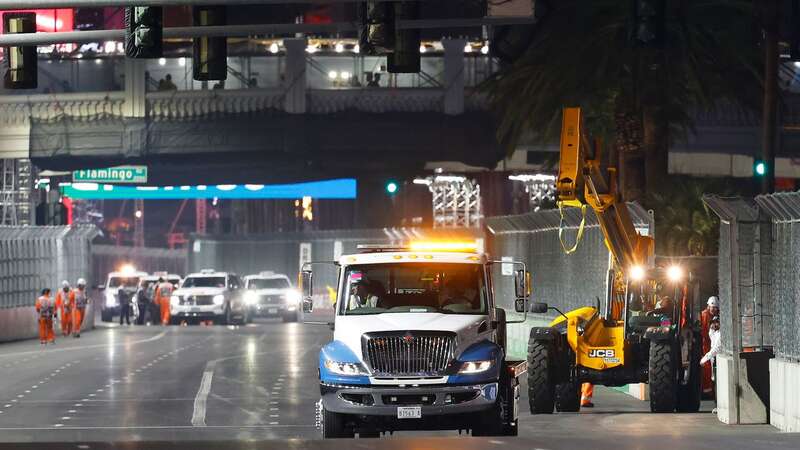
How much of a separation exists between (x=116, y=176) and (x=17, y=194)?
8252 millimetres

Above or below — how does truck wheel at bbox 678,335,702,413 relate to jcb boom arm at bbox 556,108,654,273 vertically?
below

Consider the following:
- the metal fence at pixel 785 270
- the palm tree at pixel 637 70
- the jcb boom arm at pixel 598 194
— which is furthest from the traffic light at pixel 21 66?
the palm tree at pixel 637 70

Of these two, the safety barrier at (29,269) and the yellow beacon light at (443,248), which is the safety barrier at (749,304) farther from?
the safety barrier at (29,269)

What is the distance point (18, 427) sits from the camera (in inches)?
859

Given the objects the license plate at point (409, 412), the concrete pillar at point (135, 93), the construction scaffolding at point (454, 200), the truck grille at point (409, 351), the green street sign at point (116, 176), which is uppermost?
the concrete pillar at point (135, 93)

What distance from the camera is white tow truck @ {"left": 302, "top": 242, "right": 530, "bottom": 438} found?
17.0 meters

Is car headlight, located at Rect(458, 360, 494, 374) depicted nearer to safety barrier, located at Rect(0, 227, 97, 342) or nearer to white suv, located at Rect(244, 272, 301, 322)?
safety barrier, located at Rect(0, 227, 97, 342)

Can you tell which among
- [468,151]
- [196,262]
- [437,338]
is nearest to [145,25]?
[437,338]

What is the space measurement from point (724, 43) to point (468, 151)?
22092 mm

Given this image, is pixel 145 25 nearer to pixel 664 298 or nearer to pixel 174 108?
pixel 664 298

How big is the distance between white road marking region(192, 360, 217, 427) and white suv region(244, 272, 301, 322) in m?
30.1

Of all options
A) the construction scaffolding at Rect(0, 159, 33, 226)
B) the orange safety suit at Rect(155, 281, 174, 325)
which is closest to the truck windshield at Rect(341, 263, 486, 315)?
the construction scaffolding at Rect(0, 159, 33, 226)

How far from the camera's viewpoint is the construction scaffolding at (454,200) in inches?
2564

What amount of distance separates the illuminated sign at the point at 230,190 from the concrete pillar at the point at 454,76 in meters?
16.9
